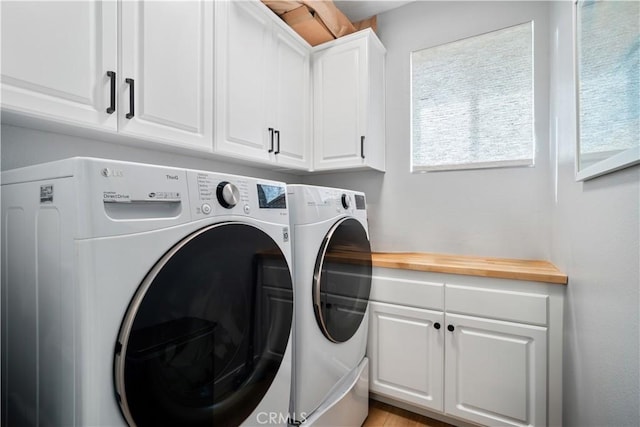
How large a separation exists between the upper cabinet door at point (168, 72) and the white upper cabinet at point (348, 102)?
2.88 ft

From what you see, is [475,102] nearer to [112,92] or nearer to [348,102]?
[348,102]

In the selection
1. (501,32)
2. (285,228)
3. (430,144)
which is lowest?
(285,228)

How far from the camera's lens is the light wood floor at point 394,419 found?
1642 mm

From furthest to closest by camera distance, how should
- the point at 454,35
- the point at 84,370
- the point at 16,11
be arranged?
the point at 454,35, the point at 16,11, the point at 84,370

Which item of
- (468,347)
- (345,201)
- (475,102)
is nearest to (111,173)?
(345,201)

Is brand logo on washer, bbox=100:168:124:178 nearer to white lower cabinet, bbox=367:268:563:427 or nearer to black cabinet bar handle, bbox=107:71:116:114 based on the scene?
black cabinet bar handle, bbox=107:71:116:114

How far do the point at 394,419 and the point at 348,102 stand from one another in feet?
6.50

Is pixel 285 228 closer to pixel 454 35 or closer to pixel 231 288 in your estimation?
pixel 231 288

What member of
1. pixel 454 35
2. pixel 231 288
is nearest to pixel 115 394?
pixel 231 288

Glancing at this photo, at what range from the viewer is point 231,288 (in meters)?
0.81

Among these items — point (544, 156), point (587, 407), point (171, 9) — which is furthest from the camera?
point (544, 156)

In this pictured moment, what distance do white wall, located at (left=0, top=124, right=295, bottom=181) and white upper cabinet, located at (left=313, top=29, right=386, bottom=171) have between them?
0.95 m

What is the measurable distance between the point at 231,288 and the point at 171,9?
121 cm

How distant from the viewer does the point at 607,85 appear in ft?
2.69
